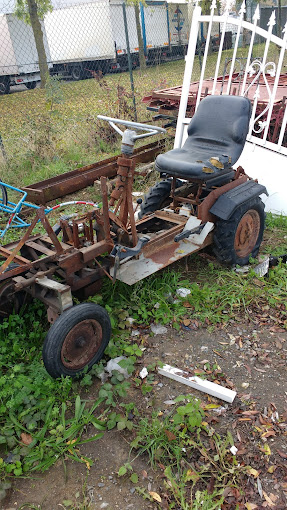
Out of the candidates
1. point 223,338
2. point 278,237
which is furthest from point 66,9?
point 223,338

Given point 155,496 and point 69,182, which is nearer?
point 155,496

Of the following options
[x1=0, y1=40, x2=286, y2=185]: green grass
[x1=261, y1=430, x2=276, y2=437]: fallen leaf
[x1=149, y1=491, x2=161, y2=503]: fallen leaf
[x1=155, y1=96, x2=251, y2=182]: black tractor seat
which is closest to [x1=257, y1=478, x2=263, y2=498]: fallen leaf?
[x1=261, y1=430, x2=276, y2=437]: fallen leaf

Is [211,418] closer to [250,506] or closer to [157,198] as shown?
[250,506]

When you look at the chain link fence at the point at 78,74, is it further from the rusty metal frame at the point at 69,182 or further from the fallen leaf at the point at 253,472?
the fallen leaf at the point at 253,472

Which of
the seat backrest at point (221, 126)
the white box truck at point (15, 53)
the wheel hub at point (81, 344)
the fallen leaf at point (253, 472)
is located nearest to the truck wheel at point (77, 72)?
the white box truck at point (15, 53)

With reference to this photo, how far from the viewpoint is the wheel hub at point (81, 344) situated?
273 centimetres

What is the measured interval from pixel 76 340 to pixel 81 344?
0.05 m

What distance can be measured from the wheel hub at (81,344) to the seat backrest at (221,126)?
6.74 ft

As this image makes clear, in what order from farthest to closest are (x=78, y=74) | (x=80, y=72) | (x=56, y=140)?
(x=78, y=74)
(x=80, y=72)
(x=56, y=140)

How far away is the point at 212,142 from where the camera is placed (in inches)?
163

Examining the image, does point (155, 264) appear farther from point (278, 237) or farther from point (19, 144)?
point (19, 144)

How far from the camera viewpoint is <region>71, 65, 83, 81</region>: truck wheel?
633 inches

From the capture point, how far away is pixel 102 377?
286 centimetres

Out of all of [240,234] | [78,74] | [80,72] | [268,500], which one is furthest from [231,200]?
[78,74]
